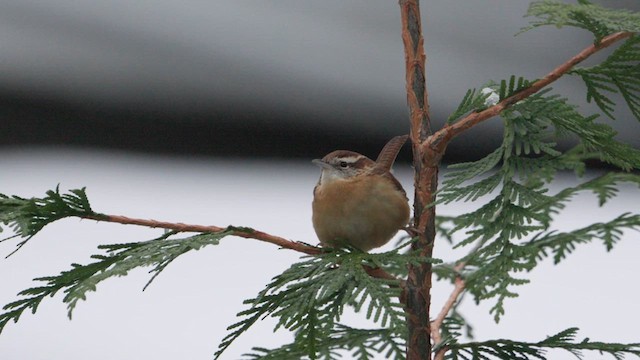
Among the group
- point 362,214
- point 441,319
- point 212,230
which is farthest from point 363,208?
point 212,230

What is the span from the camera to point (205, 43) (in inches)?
108

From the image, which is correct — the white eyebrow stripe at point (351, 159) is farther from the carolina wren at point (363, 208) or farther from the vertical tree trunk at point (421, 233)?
the vertical tree trunk at point (421, 233)

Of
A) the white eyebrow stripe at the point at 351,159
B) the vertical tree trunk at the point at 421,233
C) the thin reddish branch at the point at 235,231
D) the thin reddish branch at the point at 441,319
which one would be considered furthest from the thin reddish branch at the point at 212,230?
the white eyebrow stripe at the point at 351,159

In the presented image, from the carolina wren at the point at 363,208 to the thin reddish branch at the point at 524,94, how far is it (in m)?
0.30

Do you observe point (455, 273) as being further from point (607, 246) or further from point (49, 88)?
point (49, 88)

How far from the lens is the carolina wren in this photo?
1.35 metres

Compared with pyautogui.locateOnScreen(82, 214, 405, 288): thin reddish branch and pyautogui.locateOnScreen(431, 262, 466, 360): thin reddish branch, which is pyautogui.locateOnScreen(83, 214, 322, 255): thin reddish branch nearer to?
pyautogui.locateOnScreen(82, 214, 405, 288): thin reddish branch

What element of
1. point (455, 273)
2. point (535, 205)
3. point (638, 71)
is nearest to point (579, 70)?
point (638, 71)

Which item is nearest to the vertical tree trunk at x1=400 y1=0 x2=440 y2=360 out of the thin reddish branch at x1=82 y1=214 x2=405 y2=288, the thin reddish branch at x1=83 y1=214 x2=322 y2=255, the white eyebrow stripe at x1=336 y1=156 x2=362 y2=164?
the thin reddish branch at x1=82 y1=214 x2=405 y2=288

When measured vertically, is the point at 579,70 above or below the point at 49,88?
below

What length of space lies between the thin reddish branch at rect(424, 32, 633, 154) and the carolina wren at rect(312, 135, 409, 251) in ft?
0.98

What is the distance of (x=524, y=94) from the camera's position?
102 cm

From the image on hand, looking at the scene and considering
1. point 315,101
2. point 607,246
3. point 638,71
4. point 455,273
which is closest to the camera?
point 607,246

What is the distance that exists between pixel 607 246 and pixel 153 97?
212cm
